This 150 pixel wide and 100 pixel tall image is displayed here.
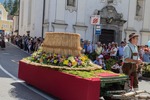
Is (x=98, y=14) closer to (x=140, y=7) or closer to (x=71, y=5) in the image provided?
(x=71, y=5)

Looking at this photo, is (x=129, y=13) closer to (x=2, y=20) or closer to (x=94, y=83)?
(x=94, y=83)

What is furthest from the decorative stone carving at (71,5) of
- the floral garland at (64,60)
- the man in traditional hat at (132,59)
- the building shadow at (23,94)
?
the man in traditional hat at (132,59)

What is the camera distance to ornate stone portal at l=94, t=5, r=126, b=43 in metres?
27.1

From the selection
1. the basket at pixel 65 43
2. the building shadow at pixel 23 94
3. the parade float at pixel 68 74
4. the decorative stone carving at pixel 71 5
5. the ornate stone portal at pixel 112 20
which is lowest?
the building shadow at pixel 23 94

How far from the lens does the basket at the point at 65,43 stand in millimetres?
9391

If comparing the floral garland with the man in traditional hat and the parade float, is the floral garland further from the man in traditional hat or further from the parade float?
the man in traditional hat

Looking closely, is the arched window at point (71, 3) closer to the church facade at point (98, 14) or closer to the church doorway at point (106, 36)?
the church facade at point (98, 14)

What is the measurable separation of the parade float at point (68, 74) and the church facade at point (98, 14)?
14.7 meters

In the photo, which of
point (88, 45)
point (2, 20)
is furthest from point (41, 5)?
point (2, 20)

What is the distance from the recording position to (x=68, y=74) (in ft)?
27.5

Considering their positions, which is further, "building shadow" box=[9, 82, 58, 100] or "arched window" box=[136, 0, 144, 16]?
"arched window" box=[136, 0, 144, 16]

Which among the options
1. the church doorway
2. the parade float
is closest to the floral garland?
the parade float

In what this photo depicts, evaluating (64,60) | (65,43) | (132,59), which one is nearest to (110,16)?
(65,43)

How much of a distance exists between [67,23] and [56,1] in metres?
2.01
